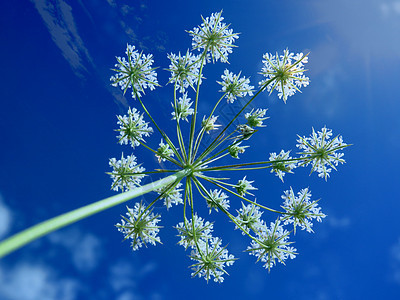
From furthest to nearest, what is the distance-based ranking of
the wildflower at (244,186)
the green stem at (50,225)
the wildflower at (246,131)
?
the wildflower at (244,186) < the wildflower at (246,131) < the green stem at (50,225)

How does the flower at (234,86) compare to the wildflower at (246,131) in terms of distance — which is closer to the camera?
the wildflower at (246,131)

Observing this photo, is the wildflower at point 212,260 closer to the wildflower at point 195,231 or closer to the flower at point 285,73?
the wildflower at point 195,231

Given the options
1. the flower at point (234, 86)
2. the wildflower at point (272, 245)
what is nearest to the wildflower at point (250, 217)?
the wildflower at point (272, 245)

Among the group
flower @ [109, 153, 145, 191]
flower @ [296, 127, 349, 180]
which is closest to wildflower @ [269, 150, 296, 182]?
flower @ [296, 127, 349, 180]

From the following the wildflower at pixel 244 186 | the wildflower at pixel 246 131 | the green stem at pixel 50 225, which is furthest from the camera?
the wildflower at pixel 244 186

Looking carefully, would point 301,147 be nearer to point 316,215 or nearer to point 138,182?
point 316,215

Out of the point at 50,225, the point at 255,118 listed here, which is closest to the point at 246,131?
the point at 255,118

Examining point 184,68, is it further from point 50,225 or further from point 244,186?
point 50,225
